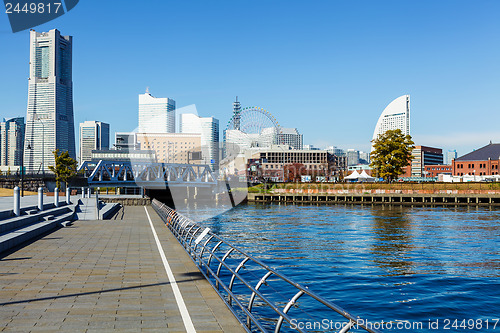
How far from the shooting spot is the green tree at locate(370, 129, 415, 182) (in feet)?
363

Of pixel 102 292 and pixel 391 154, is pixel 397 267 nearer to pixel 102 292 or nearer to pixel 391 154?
pixel 102 292

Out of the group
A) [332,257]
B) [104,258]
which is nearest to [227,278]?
[104,258]

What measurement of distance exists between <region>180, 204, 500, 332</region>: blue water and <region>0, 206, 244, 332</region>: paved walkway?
7.51 metres

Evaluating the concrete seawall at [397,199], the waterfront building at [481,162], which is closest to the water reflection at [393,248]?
the concrete seawall at [397,199]

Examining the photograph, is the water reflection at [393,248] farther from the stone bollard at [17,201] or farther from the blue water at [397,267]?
the stone bollard at [17,201]

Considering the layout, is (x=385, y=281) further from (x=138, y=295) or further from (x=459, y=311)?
(x=138, y=295)

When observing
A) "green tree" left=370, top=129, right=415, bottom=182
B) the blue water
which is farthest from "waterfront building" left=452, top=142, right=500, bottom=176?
the blue water

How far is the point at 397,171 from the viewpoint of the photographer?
11150cm

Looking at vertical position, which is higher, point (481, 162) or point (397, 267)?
point (481, 162)

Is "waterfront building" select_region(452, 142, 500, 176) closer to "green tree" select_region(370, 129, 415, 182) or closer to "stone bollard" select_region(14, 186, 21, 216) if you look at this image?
"green tree" select_region(370, 129, 415, 182)

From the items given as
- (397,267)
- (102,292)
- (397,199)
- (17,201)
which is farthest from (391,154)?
(102,292)

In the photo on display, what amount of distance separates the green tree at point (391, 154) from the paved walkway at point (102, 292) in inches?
3814

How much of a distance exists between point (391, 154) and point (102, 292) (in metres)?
106

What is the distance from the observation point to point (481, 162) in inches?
6919
